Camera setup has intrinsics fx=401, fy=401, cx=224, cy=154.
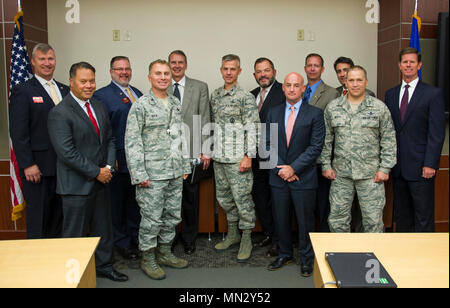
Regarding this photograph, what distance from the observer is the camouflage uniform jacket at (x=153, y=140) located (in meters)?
2.90

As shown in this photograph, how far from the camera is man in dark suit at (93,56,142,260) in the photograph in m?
3.39

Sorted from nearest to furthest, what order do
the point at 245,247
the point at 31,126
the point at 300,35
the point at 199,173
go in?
the point at 31,126, the point at 245,247, the point at 199,173, the point at 300,35

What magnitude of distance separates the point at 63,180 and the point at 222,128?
1332 mm

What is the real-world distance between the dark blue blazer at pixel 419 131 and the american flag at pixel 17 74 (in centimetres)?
319

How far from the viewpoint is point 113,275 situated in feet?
10.0

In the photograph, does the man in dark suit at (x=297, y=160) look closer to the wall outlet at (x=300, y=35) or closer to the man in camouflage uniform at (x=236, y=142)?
the man in camouflage uniform at (x=236, y=142)

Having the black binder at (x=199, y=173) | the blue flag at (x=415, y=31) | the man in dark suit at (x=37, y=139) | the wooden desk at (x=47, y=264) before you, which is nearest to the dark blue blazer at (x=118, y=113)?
the man in dark suit at (x=37, y=139)

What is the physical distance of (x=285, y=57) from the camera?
4816mm

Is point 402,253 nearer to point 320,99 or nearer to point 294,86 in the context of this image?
point 294,86

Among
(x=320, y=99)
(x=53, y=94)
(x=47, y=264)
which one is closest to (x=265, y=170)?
(x=320, y=99)

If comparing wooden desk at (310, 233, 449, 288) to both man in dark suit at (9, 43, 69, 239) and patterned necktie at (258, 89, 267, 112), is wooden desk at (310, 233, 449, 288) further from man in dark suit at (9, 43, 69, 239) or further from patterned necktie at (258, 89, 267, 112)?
man in dark suit at (9, 43, 69, 239)

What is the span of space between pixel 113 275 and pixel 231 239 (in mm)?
1117

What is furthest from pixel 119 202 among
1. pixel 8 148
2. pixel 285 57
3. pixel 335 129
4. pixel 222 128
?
pixel 285 57

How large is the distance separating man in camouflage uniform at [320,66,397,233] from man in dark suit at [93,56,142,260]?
1694 millimetres
